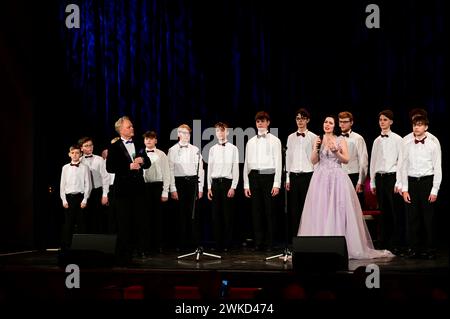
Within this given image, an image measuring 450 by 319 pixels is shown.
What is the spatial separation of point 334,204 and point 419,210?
112 centimetres

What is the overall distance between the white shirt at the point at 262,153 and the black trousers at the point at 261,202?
0.11 m

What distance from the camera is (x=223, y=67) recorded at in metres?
9.12

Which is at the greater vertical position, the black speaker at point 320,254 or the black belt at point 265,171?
the black belt at point 265,171

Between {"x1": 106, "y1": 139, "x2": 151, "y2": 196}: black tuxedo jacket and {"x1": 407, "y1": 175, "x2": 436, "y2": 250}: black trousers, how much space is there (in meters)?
3.16

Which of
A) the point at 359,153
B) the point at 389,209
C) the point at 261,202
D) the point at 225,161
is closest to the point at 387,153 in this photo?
the point at 359,153

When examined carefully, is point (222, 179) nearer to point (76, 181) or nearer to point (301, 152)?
point (301, 152)

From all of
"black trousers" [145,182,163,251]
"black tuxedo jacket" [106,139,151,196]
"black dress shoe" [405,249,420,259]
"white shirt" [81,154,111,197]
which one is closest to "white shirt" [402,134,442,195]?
"black dress shoe" [405,249,420,259]

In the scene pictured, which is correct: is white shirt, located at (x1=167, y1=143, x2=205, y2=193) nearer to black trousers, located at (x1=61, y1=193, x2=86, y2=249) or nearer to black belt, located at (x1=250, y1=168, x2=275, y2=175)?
black belt, located at (x1=250, y1=168, x2=275, y2=175)

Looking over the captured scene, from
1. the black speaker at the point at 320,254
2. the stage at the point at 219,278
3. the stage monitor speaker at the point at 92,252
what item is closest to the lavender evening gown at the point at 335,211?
the stage at the point at 219,278

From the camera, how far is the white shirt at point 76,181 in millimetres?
8188

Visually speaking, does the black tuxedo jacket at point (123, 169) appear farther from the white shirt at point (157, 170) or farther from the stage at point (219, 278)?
the white shirt at point (157, 170)
